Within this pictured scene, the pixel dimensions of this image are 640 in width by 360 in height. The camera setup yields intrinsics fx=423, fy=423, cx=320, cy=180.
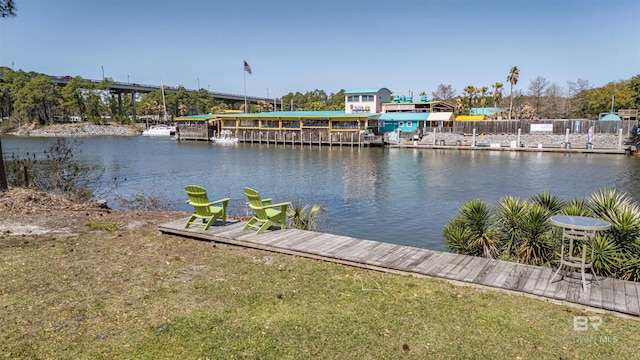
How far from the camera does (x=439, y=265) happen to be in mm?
6992

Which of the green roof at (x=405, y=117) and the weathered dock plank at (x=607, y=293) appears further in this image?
the green roof at (x=405, y=117)

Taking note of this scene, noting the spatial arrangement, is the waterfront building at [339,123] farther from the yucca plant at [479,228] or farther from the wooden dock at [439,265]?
the wooden dock at [439,265]

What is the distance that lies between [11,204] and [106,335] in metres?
8.65

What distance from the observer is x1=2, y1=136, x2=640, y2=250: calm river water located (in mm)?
15242

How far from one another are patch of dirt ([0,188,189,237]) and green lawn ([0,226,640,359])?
7.01 feet

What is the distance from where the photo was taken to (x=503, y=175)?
28.2 metres

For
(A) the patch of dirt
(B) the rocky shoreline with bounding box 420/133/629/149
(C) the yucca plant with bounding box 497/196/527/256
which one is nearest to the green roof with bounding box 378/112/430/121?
(B) the rocky shoreline with bounding box 420/133/629/149

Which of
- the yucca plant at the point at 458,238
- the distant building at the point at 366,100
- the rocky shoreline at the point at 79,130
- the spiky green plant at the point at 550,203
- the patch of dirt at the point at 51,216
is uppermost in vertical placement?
the distant building at the point at 366,100

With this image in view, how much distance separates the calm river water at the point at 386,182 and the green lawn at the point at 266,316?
607 centimetres

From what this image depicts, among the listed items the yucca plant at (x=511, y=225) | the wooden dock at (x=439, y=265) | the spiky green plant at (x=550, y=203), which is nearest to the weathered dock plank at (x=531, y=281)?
the wooden dock at (x=439, y=265)

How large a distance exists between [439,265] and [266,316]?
127 inches

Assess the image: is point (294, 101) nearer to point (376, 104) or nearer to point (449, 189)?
point (376, 104)

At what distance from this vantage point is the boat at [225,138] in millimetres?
63500

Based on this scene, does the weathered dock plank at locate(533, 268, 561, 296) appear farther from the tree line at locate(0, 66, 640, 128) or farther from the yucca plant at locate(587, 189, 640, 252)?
the tree line at locate(0, 66, 640, 128)
